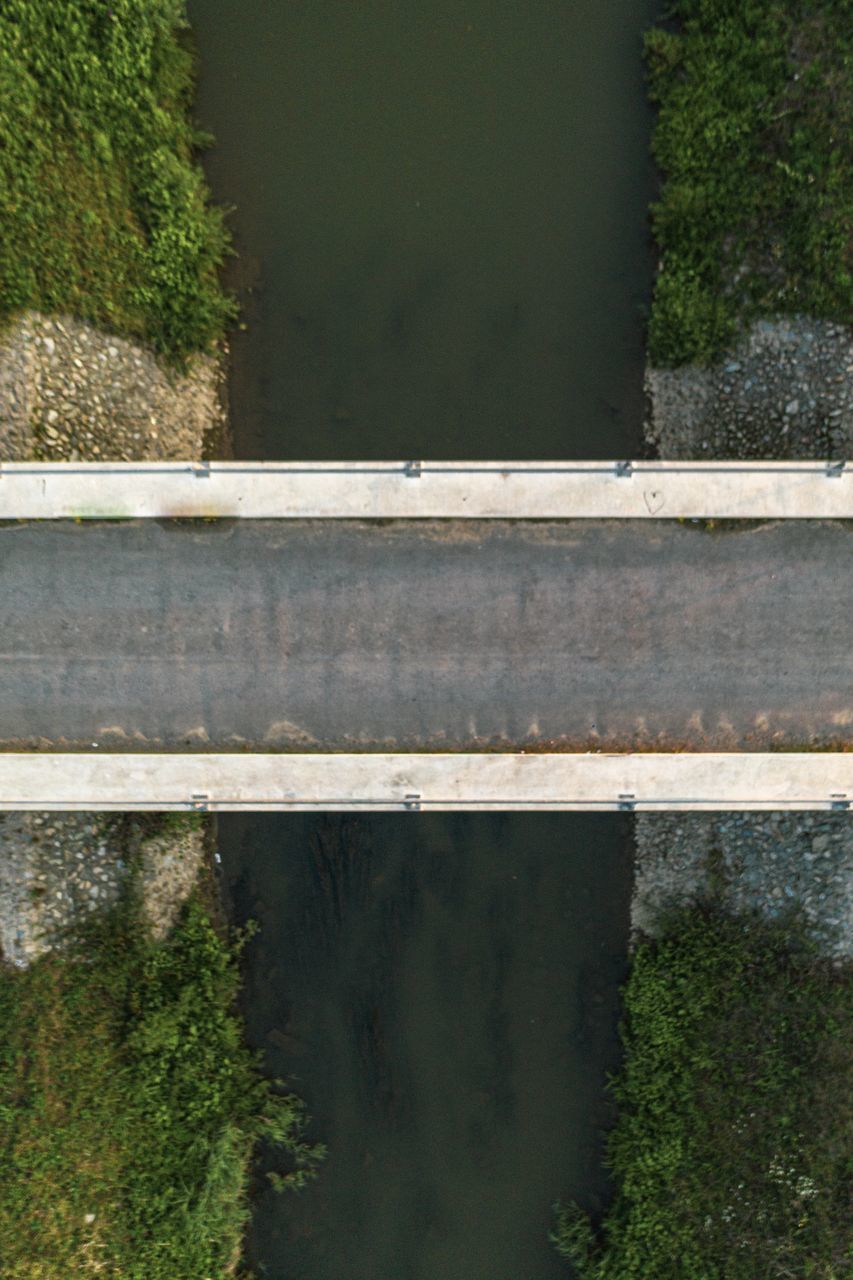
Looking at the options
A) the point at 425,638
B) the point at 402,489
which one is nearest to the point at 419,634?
the point at 425,638

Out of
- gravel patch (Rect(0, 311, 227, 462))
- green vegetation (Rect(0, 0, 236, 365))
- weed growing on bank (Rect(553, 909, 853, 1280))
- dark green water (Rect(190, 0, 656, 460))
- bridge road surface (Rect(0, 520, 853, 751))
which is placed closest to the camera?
bridge road surface (Rect(0, 520, 853, 751))

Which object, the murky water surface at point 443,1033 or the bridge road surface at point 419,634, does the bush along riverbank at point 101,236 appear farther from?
the murky water surface at point 443,1033

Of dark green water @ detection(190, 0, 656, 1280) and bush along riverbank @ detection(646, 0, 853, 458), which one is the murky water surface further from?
bush along riverbank @ detection(646, 0, 853, 458)

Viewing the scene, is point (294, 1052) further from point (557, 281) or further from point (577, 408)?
point (557, 281)

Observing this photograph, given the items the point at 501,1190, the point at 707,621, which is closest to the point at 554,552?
the point at 707,621

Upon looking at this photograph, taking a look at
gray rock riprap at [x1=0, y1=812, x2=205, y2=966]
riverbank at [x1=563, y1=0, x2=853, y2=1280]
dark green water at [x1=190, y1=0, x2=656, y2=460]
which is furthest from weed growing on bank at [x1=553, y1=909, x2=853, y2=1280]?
dark green water at [x1=190, y1=0, x2=656, y2=460]

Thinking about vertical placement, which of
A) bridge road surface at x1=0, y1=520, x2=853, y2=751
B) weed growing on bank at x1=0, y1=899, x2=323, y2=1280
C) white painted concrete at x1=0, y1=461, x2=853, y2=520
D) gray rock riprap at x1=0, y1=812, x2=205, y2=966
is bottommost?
weed growing on bank at x1=0, y1=899, x2=323, y2=1280
